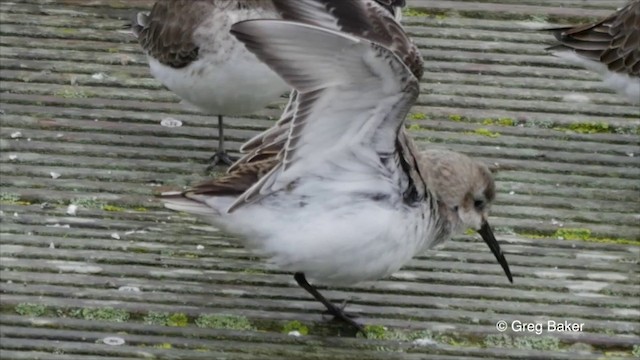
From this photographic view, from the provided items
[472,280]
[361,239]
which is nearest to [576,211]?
[472,280]

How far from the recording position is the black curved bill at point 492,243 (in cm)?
517

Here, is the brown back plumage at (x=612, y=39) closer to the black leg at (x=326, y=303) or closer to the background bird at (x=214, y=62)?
the background bird at (x=214, y=62)

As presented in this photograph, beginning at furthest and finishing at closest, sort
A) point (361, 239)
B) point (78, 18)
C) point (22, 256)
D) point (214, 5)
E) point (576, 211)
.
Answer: point (78, 18), point (214, 5), point (576, 211), point (22, 256), point (361, 239)

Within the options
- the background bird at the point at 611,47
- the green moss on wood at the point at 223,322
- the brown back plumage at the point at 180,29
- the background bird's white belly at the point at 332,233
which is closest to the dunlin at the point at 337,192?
the background bird's white belly at the point at 332,233

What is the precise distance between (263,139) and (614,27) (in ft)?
7.70

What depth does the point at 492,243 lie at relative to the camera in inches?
207

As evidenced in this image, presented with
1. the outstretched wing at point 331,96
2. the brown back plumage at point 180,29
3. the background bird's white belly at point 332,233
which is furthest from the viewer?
the brown back plumage at point 180,29

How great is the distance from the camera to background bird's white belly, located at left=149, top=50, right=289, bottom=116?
235 inches

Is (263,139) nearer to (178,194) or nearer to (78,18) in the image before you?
(178,194)

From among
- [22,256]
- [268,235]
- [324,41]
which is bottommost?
[22,256]

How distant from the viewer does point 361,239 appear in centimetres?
488

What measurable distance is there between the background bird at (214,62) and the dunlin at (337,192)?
869 mm

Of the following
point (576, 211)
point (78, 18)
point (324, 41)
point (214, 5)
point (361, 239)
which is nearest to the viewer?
point (324, 41)

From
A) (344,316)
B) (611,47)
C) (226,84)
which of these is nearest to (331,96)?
(344,316)
